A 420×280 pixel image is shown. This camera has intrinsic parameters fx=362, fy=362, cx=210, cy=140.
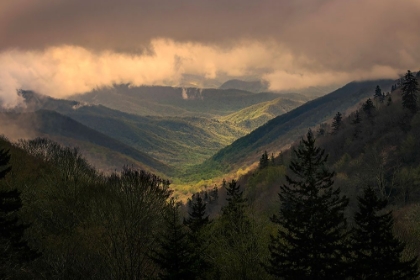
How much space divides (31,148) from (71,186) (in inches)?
2332

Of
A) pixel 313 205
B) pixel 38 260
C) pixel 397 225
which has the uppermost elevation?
pixel 313 205

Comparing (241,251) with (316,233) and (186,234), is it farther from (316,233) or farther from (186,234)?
(316,233)

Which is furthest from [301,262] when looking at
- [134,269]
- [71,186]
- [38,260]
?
[71,186]

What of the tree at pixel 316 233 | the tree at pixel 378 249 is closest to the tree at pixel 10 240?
the tree at pixel 316 233

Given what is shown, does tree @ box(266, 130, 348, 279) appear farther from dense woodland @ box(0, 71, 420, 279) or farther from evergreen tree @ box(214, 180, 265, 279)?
evergreen tree @ box(214, 180, 265, 279)

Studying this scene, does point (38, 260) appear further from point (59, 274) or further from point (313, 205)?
point (313, 205)

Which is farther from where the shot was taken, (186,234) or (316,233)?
(186,234)

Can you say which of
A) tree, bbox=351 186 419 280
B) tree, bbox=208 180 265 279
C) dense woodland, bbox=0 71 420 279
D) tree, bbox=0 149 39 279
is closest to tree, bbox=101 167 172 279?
dense woodland, bbox=0 71 420 279

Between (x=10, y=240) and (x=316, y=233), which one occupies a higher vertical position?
Answer: (x=10, y=240)

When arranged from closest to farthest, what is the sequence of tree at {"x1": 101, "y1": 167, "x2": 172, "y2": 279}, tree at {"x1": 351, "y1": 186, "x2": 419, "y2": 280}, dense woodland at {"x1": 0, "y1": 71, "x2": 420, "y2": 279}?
dense woodland at {"x1": 0, "y1": 71, "x2": 420, "y2": 279}
tree at {"x1": 351, "y1": 186, "x2": 419, "y2": 280}
tree at {"x1": 101, "y1": 167, "x2": 172, "y2": 279}

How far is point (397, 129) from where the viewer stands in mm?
139375

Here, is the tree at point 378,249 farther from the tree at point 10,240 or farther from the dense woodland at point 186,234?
the tree at point 10,240

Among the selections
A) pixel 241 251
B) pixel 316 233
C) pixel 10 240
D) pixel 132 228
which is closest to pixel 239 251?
pixel 241 251

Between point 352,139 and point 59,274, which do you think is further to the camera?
point 352,139
